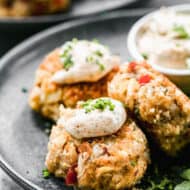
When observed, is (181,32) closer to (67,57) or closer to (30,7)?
(67,57)

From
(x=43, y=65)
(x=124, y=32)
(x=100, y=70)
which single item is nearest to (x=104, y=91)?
(x=100, y=70)

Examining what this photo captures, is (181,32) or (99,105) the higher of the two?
(99,105)

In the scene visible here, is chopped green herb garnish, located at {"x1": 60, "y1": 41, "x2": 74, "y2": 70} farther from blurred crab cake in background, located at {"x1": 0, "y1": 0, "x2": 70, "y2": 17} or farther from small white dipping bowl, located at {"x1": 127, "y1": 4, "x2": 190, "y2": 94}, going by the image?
blurred crab cake in background, located at {"x1": 0, "y1": 0, "x2": 70, "y2": 17}

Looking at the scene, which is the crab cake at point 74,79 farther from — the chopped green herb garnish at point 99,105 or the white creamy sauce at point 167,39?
the chopped green herb garnish at point 99,105

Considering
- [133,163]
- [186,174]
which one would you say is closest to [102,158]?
[133,163]

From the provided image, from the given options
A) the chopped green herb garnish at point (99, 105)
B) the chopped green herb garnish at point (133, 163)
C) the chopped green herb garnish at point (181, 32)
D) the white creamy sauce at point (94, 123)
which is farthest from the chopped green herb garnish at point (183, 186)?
the chopped green herb garnish at point (181, 32)

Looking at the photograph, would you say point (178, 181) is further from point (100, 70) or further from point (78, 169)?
point (100, 70)
